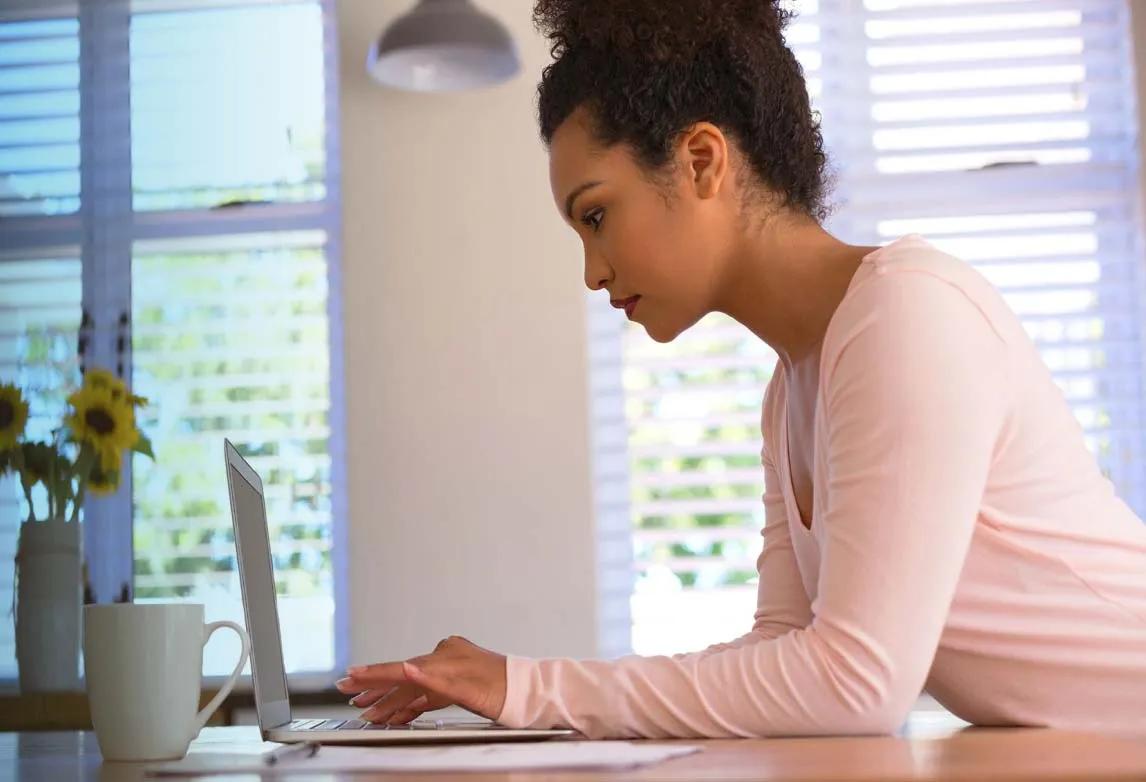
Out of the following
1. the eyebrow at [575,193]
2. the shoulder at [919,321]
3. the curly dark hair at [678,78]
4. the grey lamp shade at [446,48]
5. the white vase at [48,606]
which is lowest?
the white vase at [48,606]

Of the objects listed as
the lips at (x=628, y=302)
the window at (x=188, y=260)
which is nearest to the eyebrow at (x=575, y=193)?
the lips at (x=628, y=302)

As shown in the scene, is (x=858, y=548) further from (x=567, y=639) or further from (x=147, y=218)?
(x=147, y=218)

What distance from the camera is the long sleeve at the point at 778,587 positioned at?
4.21 feet

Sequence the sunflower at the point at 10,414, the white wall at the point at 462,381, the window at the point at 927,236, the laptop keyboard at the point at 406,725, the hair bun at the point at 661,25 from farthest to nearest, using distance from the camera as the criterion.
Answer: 1. the window at the point at 927,236
2. the white wall at the point at 462,381
3. the sunflower at the point at 10,414
4. the hair bun at the point at 661,25
5. the laptop keyboard at the point at 406,725

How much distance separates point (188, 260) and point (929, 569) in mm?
2919

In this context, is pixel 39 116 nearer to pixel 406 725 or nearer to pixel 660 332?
pixel 660 332

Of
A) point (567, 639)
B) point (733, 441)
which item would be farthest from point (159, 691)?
point (733, 441)

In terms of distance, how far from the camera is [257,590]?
118cm

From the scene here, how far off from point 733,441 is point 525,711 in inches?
95.3

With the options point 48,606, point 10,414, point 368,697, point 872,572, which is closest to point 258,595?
point 368,697

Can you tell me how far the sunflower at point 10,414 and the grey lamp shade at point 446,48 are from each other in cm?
104

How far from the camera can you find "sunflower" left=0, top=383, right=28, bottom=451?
8.10 ft

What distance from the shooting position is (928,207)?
3395mm

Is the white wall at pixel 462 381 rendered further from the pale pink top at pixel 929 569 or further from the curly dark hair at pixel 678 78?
the pale pink top at pixel 929 569
